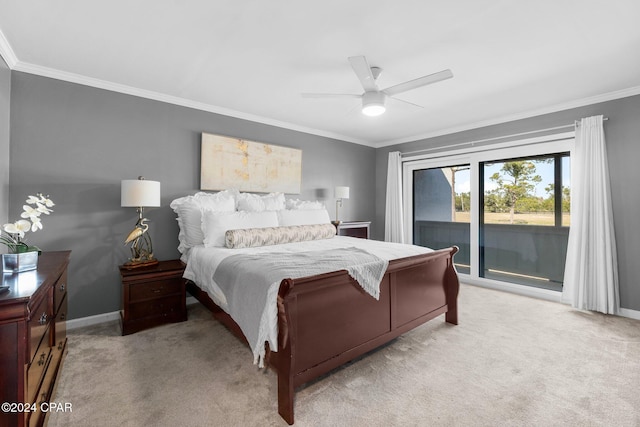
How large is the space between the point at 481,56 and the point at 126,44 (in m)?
2.96

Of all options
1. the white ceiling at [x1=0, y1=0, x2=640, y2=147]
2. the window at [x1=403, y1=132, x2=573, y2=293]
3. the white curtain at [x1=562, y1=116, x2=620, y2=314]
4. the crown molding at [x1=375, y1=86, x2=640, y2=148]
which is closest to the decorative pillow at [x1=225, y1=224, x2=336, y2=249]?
the white ceiling at [x1=0, y1=0, x2=640, y2=147]

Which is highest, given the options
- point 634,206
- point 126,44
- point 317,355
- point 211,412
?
point 126,44

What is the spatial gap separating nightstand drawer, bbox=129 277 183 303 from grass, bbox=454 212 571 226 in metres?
4.28

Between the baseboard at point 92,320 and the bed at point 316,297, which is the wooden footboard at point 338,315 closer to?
the bed at point 316,297

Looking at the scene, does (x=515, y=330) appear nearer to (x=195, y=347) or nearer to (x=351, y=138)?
(x=195, y=347)

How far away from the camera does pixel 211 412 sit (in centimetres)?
172

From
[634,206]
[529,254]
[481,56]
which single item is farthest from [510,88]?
[529,254]

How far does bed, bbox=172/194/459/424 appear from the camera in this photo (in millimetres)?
1700

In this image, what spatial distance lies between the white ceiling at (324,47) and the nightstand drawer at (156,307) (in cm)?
223

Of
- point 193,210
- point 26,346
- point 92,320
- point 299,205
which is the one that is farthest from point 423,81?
point 92,320

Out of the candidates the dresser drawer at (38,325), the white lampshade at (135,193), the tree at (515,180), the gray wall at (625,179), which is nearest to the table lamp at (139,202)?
the white lampshade at (135,193)

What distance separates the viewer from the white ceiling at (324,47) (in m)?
→ 1.93

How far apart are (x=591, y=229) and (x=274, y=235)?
3.60 metres

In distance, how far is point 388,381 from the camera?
6.61 feet
